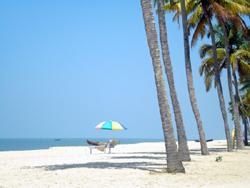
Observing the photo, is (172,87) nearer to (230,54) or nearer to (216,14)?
Result: (216,14)

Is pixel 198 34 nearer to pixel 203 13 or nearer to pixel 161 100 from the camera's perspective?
pixel 203 13

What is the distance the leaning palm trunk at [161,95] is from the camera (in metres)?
13.5

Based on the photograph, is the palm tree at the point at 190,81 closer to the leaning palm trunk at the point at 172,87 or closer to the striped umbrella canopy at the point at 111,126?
the leaning palm trunk at the point at 172,87

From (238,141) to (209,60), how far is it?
9.32 m

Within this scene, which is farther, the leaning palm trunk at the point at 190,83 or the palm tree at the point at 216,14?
the palm tree at the point at 216,14

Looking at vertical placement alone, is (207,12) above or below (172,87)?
above

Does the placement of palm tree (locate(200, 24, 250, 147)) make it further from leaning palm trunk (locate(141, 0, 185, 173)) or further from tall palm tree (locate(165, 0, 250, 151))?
leaning palm trunk (locate(141, 0, 185, 173))

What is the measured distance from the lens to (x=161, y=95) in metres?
13.7

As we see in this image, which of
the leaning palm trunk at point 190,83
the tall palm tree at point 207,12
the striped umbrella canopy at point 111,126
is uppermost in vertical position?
the tall palm tree at point 207,12

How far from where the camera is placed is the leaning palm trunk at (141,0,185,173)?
1354 centimetres

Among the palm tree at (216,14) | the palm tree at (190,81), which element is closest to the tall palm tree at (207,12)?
the palm tree at (216,14)

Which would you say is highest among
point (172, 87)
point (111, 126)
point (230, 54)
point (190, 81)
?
point (230, 54)

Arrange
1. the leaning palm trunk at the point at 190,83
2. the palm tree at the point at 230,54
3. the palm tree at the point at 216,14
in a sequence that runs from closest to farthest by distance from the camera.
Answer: the leaning palm trunk at the point at 190,83, the palm tree at the point at 216,14, the palm tree at the point at 230,54

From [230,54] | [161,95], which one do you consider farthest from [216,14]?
[161,95]
